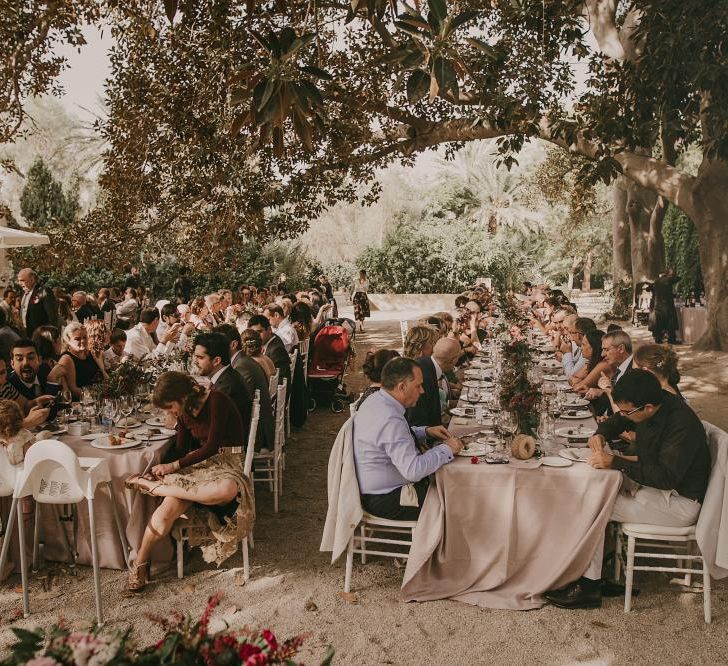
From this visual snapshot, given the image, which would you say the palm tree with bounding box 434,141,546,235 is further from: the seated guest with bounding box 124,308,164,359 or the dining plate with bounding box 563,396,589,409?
the dining plate with bounding box 563,396,589,409

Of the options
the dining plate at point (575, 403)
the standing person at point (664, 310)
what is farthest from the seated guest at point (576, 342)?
the standing person at point (664, 310)

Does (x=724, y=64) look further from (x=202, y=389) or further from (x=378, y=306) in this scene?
(x=378, y=306)

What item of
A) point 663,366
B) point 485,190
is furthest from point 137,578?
point 485,190

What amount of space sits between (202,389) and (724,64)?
6.98m

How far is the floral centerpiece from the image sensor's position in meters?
1.54

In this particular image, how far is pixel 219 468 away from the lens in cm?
453

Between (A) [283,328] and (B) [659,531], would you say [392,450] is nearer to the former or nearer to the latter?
(B) [659,531]

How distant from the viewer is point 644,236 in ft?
69.3

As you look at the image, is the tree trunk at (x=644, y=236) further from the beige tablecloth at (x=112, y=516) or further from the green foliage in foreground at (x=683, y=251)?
the beige tablecloth at (x=112, y=516)

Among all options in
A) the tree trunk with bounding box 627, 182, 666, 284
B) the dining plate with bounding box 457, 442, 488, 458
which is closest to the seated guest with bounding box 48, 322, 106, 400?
the dining plate with bounding box 457, 442, 488, 458

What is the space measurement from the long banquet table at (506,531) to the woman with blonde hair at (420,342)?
1.95m

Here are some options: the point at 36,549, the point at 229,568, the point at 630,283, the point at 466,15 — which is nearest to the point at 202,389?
the point at 229,568

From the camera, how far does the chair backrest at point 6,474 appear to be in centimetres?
437

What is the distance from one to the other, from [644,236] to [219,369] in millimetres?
18389
